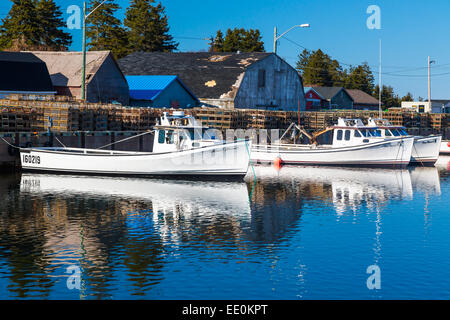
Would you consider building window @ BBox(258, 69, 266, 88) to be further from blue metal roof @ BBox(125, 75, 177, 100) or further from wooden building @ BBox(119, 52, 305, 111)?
blue metal roof @ BBox(125, 75, 177, 100)

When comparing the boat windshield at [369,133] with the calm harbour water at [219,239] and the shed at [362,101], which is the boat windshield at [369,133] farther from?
the shed at [362,101]

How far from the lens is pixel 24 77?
193 feet

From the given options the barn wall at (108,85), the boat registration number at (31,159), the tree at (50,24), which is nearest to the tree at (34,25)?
the tree at (50,24)

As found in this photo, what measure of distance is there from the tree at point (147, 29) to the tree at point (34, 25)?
1167 centimetres

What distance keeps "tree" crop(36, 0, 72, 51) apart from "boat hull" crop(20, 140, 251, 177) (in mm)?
69269

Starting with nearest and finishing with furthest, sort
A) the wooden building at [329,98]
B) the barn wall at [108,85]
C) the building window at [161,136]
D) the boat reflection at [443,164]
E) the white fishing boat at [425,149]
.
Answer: the building window at [161,136] → the white fishing boat at [425,149] → the boat reflection at [443,164] → the barn wall at [108,85] → the wooden building at [329,98]

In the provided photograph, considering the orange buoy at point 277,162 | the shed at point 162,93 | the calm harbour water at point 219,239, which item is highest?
the shed at point 162,93

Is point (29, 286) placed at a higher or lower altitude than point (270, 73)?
lower

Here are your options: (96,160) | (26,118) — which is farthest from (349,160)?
(26,118)

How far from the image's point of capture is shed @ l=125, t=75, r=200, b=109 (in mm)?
64000

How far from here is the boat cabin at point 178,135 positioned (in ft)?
112
